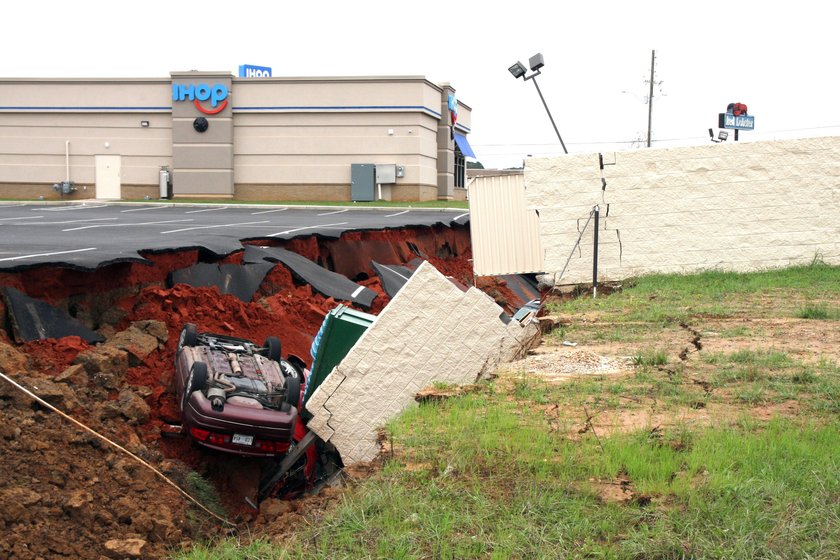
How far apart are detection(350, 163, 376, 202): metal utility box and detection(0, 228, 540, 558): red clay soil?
32.4 meters

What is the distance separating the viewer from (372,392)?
8.70 meters

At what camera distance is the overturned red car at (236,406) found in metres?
7.76

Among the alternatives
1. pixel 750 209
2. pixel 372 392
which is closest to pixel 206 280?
pixel 372 392

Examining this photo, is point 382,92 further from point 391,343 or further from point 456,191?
point 391,343

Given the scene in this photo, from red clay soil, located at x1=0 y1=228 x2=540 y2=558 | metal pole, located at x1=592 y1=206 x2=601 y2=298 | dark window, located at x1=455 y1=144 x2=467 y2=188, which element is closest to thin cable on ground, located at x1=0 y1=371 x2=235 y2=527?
red clay soil, located at x1=0 y1=228 x2=540 y2=558

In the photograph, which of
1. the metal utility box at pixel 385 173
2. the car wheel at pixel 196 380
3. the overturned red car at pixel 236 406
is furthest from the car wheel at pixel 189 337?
the metal utility box at pixel 385 173

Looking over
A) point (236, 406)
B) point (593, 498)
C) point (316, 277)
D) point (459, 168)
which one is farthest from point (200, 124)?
point (593, 498)

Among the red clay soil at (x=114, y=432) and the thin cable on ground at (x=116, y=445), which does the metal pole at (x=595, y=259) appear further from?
the thin cable on ground at (x=116, y=445)

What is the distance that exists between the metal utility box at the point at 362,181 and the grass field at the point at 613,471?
3707cm

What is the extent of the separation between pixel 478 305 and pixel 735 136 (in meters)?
15.9

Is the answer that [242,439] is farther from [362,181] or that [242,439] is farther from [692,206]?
[362,181]

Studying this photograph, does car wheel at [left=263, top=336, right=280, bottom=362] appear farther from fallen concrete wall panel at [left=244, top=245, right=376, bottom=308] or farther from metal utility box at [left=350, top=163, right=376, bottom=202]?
metal utility box at [left=350, top=163, right=376, bottom=202]

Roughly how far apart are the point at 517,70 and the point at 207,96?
92.7 ft

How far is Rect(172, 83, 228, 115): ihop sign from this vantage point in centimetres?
4634
